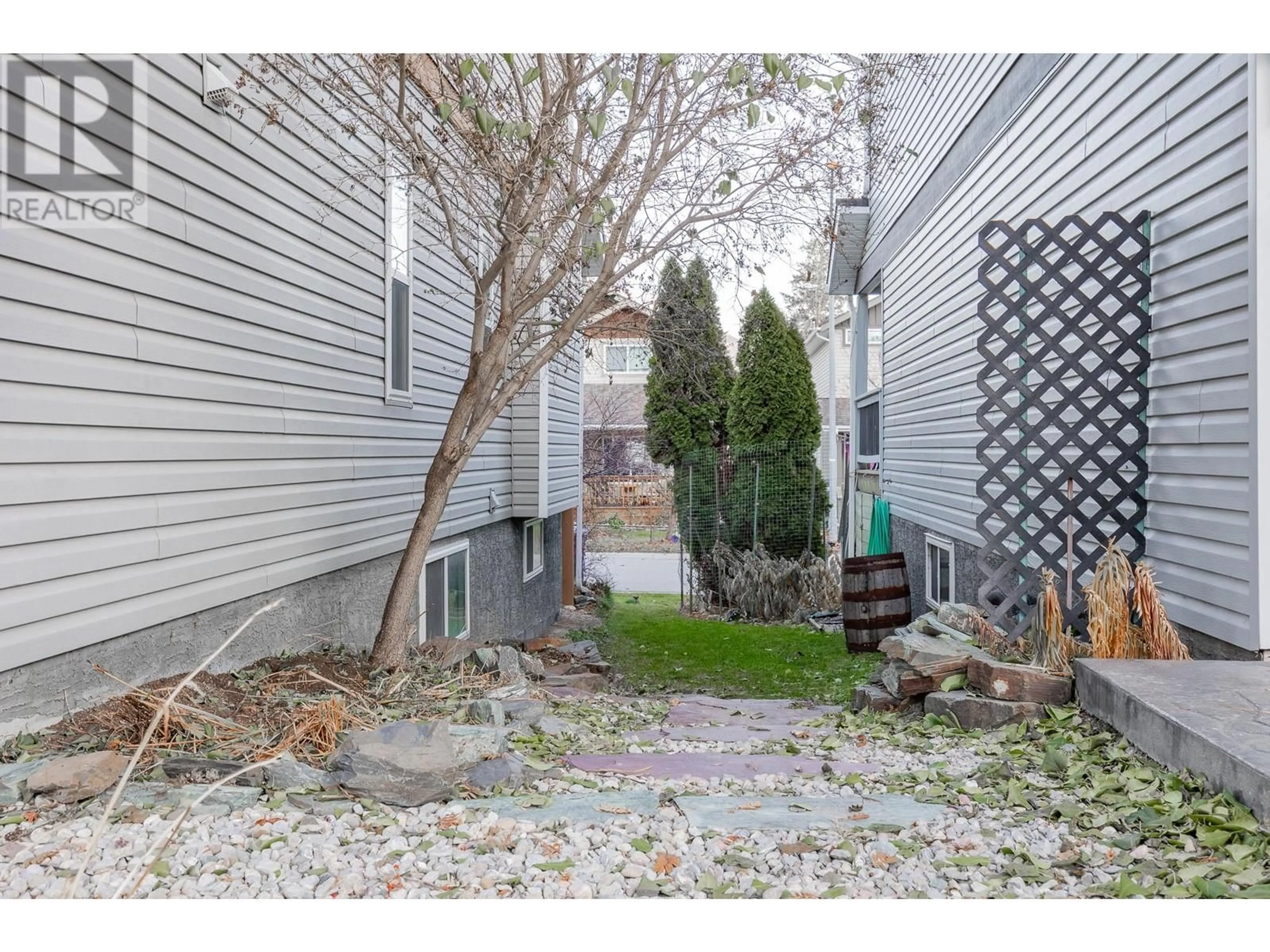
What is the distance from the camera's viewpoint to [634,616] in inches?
516

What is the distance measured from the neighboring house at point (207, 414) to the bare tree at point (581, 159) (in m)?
0.51

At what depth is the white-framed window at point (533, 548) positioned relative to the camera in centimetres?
1121

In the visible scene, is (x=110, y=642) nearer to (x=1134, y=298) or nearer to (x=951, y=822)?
(x=951, y=822)

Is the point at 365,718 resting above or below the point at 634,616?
above

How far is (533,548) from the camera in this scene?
1162cm

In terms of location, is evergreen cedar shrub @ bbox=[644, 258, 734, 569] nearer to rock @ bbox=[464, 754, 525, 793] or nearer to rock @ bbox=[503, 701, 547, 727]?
rock @ bbox=[503, 701, 547, 727]

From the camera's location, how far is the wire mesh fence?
12.8 m

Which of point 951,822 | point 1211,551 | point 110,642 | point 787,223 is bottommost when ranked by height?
point 951,822

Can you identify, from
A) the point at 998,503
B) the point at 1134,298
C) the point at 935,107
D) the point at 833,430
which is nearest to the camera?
the point at 1134,298

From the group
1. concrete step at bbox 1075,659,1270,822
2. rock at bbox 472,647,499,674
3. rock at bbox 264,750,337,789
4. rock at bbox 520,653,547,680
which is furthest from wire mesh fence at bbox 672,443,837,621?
rock at bbox 264,750,337,789

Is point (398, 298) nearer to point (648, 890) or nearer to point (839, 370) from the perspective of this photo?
point (648, 890)

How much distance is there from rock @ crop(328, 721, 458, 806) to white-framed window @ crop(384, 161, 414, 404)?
156 inches

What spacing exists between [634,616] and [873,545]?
3.25 m
